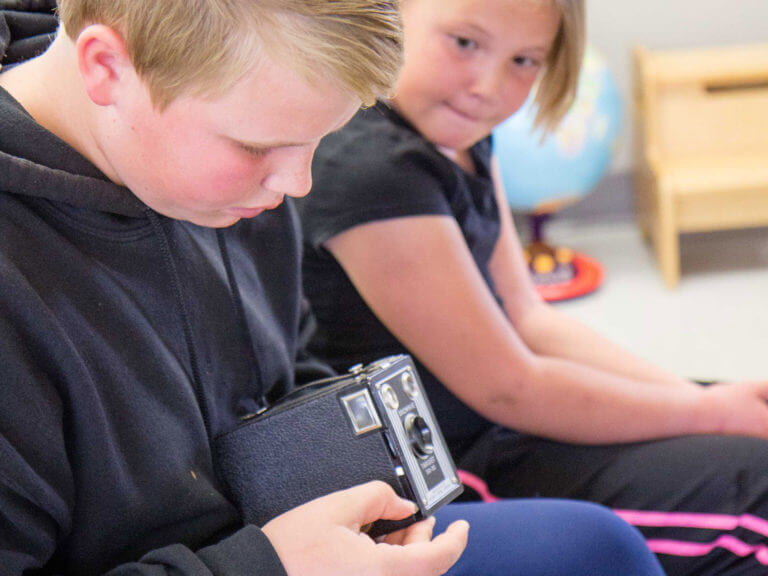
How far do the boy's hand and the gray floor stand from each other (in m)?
1.33

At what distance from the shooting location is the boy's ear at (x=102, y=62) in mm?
603

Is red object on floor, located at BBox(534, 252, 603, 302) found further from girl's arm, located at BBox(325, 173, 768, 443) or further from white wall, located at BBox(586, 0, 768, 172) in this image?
girl's arm, located at BBox(325, 173, 768, 443)

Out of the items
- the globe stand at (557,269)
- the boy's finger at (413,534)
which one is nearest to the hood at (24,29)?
the boy's finger at (413,534)

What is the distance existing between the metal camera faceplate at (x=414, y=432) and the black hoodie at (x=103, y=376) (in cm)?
13

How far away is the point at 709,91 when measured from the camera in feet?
8.87

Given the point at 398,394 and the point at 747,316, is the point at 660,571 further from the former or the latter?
the point at 747,316

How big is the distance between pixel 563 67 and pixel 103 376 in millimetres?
674

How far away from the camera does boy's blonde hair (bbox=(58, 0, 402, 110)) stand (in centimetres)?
60

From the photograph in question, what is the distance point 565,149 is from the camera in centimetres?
239

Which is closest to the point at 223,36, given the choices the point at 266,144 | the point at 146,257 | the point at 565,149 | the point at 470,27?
the point at 266,144

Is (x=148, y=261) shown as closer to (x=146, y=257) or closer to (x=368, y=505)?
(x=146, y=257)

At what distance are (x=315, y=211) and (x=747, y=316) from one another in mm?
1495

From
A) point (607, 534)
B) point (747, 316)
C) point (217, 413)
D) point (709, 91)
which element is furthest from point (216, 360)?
point (709, 91)

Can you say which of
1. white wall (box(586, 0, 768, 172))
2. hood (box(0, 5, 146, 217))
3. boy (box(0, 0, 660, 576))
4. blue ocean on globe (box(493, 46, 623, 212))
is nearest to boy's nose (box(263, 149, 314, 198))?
boy (box(0, 0, 660, 576))
